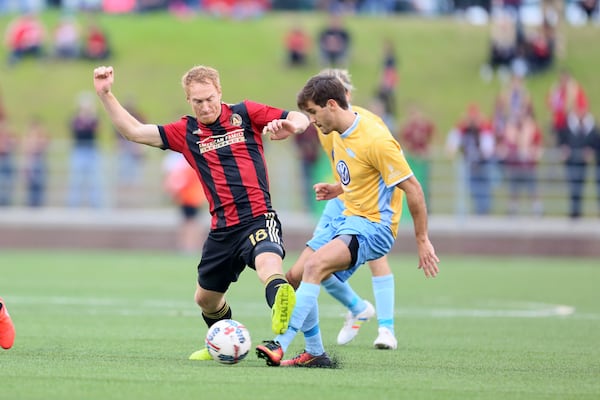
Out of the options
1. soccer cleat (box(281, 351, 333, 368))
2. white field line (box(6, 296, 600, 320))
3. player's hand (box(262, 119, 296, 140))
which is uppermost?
player's hand (box(262, 119, 296, 140))

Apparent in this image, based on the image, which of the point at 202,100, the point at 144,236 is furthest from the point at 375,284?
the point at 144,236

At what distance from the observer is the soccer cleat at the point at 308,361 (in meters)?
7.75

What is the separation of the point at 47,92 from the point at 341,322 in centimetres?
2650

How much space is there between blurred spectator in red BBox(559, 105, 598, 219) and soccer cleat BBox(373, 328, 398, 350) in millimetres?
13673

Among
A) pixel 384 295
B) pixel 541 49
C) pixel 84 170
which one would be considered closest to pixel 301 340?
pixel 384 295

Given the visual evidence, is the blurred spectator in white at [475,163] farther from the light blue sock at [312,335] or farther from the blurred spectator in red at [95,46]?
the blurred spectator in red at [95,46]

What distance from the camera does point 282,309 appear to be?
7.20m

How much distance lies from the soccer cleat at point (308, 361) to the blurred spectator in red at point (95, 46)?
27.9 metres

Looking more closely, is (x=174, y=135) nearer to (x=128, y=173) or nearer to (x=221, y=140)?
(x=221, y=140)

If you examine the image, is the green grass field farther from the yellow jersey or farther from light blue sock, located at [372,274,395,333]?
the yellow jersey

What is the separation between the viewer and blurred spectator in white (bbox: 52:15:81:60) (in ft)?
114

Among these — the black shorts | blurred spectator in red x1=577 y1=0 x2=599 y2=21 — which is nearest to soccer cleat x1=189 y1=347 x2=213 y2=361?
the black shorts

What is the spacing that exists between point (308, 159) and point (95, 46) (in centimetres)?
1461

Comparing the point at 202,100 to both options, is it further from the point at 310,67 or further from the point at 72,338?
the point at 310,67
